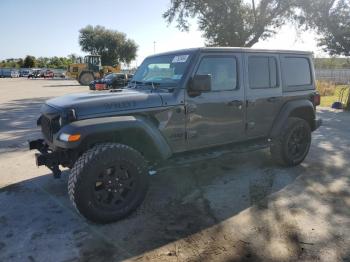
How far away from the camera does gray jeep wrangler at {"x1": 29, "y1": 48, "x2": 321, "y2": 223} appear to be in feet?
12.7

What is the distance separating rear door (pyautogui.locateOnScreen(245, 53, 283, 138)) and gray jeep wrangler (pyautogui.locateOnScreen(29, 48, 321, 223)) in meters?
0.02

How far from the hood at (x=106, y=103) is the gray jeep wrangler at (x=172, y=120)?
11 mm

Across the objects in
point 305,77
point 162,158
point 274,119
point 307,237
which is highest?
point 305,77

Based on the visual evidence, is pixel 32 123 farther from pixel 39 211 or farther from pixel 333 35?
pixel 333 35

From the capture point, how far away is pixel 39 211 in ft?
14.2

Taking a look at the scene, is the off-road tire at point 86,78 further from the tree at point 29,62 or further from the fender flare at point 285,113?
the tree at point 29,62

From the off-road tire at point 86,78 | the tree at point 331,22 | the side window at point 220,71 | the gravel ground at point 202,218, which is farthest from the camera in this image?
the off-road tire at point 86,78

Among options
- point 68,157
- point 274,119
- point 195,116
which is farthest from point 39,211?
point 274,119

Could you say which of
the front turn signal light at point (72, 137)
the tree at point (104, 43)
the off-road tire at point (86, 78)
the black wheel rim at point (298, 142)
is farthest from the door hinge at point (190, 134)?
the tree at point (104, 43)

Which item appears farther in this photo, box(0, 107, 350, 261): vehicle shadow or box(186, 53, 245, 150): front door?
box(186, 53, 245, 150): front door

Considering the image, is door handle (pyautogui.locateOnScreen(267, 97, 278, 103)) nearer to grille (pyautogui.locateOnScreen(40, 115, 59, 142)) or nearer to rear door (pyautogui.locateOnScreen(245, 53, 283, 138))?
rear door (pyautogui.locateOnScreen(245, 53, 283, 138))

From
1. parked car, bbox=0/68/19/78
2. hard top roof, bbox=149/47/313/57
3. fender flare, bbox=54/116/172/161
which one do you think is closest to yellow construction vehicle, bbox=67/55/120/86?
hard top roof, bbox=149/47/313/57

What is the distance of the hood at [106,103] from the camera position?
156 inches

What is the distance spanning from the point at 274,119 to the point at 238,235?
262 centimetres
